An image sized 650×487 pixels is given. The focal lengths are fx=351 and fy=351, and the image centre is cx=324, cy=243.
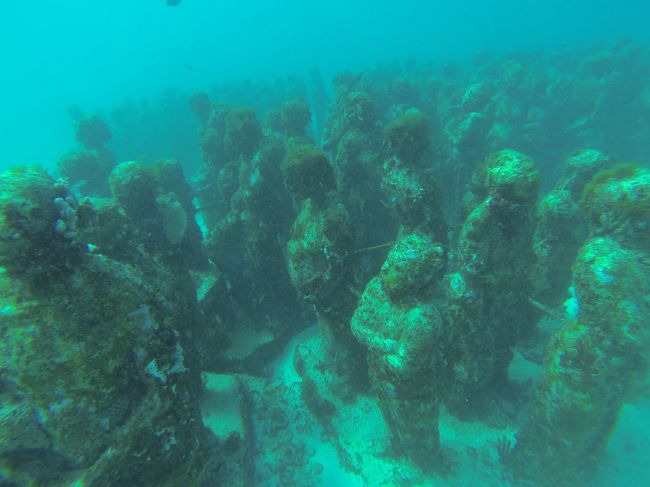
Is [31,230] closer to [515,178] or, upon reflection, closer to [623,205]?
[515,178]

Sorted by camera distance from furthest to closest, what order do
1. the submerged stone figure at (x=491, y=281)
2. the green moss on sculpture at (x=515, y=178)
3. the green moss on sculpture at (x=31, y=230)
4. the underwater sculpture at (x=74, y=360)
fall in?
the submerged stone figure at (x=491, y=281) < the green moss on sculpture at (x=515, y=178) < the underwater sculpture at (x=74, y=360) < the green moss on sculpture at (x=31, y=230)

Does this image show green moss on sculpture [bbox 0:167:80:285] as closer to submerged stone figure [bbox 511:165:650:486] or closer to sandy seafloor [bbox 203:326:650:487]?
sandy seafloor [bbox 203:326:650:487]

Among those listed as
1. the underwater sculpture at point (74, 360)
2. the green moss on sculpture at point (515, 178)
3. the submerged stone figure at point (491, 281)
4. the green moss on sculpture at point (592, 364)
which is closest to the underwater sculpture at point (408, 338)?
the submerged stone figure at point (491, 281)

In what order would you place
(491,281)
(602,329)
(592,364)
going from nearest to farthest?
(602,329) → (592,364) → (491,281)

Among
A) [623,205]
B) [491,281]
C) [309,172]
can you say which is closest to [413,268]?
[491,281]

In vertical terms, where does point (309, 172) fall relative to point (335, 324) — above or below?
above

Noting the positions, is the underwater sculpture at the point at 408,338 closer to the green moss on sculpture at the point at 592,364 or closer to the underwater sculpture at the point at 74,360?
the green moss on sculpture at the point at 592,364

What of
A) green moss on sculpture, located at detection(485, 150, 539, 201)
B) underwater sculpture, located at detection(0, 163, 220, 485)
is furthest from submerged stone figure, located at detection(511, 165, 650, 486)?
underwater sculpture, located at detection(0, 163, 220, 485)

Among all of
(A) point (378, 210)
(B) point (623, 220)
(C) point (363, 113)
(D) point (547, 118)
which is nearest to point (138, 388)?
(B) point (623, 220)

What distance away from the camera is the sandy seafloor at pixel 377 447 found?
19.5 feet

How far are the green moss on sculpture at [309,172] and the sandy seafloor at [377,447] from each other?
14.4ft

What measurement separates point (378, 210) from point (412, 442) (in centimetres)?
599

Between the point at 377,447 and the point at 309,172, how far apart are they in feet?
17.0

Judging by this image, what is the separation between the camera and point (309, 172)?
5980 millimetres
